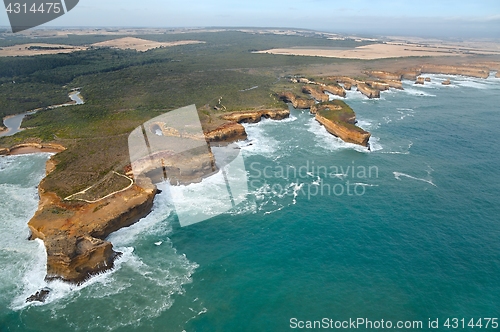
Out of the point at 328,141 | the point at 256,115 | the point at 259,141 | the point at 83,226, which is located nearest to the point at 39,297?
the point at 83,226

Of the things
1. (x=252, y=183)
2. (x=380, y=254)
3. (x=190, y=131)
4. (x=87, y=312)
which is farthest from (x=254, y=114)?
(x=87, y=312)

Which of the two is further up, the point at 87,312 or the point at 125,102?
the point at 125,102

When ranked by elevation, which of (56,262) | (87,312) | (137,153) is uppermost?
(137,153)

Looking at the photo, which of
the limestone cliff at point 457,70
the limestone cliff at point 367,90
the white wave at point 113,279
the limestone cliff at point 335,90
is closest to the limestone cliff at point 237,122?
the white wave at point 113,279

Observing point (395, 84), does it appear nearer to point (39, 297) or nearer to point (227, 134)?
point (227, 134)

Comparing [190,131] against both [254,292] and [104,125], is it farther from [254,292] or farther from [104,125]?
[254,292]

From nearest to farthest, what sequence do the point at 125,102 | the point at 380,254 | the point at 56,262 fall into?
1. the point at 56,262
2. the point at 380,254
3. the point at 125,102

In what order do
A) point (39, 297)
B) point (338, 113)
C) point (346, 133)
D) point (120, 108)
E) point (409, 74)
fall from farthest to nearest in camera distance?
1. point (409, 74)
2. point (120, 108)
3. point (338, 113)
4. point (346, 133)
5. point (39, 297)
